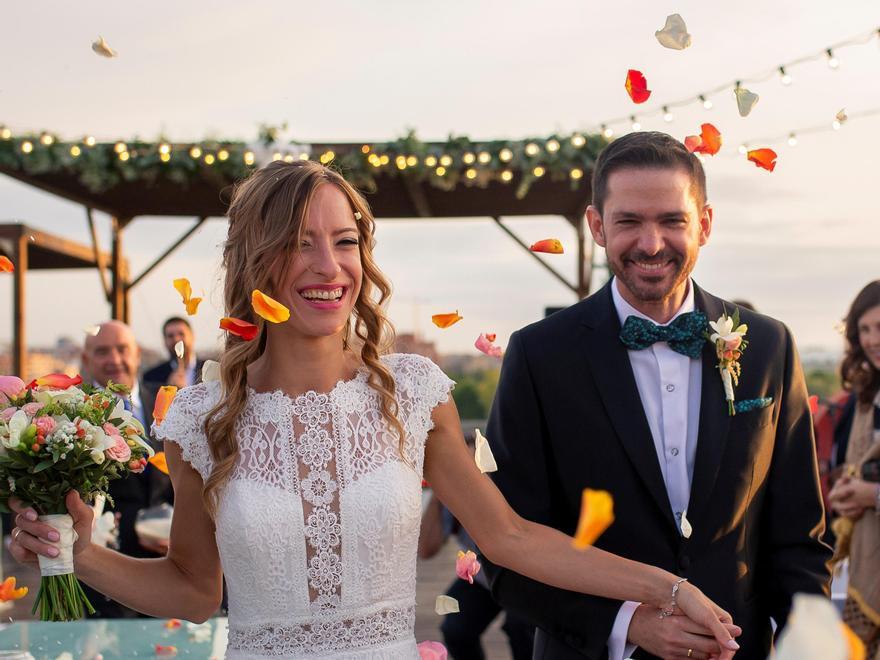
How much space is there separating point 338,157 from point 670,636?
568 cm

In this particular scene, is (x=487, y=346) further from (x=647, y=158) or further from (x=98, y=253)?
(x=98, y=253)

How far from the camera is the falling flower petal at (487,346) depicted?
117 inches

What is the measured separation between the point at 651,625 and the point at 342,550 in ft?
2.25

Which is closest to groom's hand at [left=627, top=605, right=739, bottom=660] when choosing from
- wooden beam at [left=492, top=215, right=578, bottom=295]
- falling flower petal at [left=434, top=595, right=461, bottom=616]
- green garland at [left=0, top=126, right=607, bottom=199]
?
falling flower petal at [left=434, top=595, right=461, bottom=616]

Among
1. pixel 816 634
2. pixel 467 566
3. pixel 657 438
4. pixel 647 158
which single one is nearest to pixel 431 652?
pixel 657 438

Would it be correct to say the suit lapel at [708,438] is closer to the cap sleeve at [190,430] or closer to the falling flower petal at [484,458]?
the falling flower petal at [484,458]

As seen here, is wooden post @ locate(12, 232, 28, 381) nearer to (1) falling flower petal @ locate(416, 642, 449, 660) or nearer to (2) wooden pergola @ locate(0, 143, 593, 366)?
(2) wooden pergola @ locate(0, 143, 593, 366)

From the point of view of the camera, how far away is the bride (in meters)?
2.32

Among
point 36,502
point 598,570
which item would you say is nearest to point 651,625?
point 598,570

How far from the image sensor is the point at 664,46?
2.62 m

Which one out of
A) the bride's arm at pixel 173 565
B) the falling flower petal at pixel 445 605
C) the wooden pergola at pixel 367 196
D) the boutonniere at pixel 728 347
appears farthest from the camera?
the wooden pergola at pixel 367 196

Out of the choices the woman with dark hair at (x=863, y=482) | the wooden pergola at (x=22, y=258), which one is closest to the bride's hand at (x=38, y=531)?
the woman with dark hair at (x=863, y=482)

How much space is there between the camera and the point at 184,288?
2818 mm

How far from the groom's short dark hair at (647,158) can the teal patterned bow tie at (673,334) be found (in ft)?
0.92
